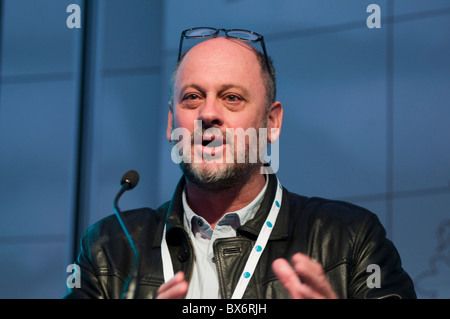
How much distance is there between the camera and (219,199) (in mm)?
2357

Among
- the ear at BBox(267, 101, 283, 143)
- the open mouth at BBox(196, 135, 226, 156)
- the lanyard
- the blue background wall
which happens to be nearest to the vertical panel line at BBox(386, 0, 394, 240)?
the blue background wall

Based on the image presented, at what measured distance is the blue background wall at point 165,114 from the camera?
3057mm

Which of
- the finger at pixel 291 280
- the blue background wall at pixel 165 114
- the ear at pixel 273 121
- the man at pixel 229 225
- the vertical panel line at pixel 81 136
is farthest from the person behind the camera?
the vertical panel line at pixel 81 136

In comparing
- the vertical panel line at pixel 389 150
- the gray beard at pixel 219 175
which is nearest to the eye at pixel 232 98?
the gray beard at pixel 219 175

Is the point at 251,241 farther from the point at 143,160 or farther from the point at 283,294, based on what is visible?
the point at 143,160

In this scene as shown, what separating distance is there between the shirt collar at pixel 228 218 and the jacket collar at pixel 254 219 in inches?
1.0

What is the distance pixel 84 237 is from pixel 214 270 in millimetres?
570

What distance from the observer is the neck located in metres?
2.36

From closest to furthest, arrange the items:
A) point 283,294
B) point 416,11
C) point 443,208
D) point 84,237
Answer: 1. point 283,294
2. point 84,237
3. point 443,208
4. point 416,11

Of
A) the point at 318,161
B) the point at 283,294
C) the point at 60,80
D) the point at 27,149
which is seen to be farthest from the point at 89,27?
the point at 283,294

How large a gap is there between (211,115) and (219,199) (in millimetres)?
325

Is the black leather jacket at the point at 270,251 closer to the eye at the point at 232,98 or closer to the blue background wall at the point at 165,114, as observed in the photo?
the eye at the point at 232,98

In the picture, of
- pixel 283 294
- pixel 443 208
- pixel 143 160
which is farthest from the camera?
pixel 143 160

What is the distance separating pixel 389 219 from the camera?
307cm
